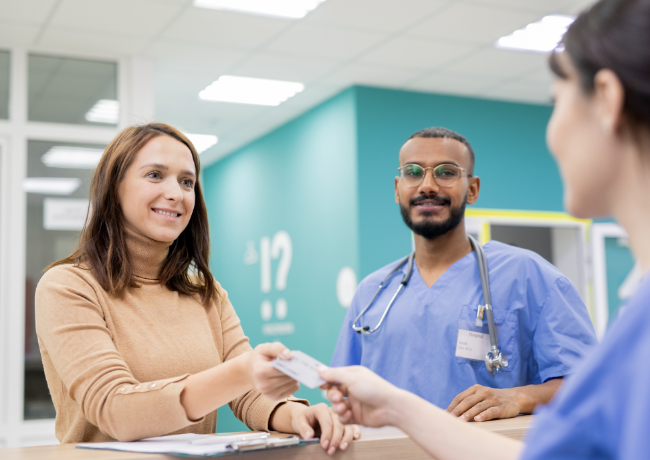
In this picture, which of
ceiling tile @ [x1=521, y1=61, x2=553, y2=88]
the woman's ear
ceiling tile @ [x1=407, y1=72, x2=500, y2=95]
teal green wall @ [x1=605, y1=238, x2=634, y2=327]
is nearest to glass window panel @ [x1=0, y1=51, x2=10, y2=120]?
ceiling tile @ [x1=407, y1=72, x2=500, y2=95]

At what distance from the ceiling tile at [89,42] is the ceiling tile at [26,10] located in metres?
0.16

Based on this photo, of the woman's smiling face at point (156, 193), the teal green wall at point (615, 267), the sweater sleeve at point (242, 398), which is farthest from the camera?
the teal green wall at point (615, 267)

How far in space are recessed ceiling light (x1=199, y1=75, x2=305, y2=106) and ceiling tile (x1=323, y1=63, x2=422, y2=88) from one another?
322 mm

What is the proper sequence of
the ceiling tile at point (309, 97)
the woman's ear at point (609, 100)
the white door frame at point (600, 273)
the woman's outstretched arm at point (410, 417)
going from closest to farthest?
the woman's ear at point (609, 100) → the woman's outstretched arm at point (410, 417) → the ceiling tile at point (309, 97) → the white door frame at point (600, 273)

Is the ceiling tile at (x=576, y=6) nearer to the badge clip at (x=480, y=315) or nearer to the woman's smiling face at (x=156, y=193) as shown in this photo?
the badge clip at (x=480, y=315)

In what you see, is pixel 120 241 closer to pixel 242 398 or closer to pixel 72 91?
pixel 242 398

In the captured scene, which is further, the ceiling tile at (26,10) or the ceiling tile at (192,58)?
the ceiling tile at (192,58)

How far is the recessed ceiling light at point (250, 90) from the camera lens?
505 centimetres

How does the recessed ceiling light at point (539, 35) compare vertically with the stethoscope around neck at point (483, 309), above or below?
above

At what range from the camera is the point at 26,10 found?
3723mm

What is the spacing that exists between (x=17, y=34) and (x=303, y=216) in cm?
251

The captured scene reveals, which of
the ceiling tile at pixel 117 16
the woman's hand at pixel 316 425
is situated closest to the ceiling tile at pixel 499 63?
the ceiling tile at pixel 117 16

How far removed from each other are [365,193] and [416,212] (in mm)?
2954

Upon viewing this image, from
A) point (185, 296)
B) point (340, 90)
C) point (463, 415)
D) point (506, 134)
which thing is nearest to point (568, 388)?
point (463, 415)
